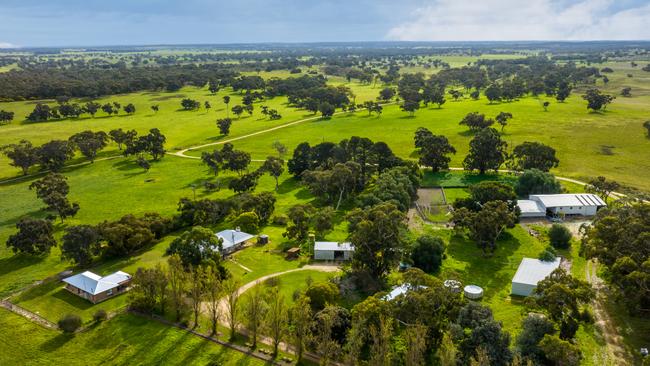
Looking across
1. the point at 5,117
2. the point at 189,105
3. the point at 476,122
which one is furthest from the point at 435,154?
the point at 5,117

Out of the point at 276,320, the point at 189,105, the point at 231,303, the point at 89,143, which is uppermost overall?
the point at 276,320

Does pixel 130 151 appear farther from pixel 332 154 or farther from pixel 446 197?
pixel 446 197

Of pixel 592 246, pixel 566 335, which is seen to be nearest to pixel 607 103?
pixel 592 246

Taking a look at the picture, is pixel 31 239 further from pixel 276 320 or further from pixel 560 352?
pixel 560 352

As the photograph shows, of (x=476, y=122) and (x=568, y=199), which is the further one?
(x=476, y=122)

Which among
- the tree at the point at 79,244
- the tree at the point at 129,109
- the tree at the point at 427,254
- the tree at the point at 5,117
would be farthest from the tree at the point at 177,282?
the tree at the point at 129,109

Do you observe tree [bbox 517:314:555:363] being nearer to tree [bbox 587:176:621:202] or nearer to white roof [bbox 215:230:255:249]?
white roof [bbox 215:230:255:249]

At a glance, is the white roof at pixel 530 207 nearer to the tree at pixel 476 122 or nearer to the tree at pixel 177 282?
the tree at pixel 177 282
